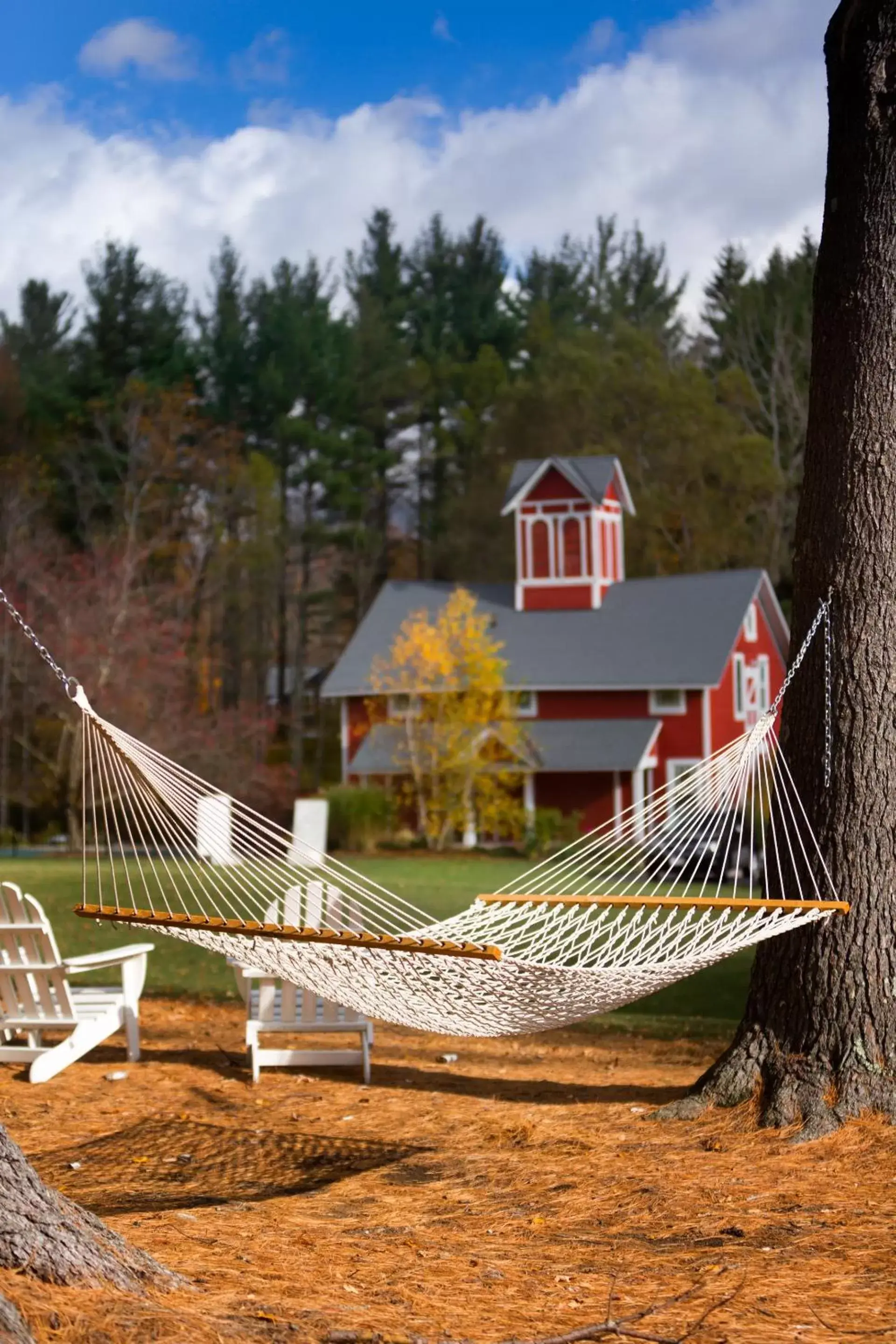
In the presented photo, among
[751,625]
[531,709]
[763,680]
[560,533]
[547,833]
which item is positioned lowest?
[547,833]

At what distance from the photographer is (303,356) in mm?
33406

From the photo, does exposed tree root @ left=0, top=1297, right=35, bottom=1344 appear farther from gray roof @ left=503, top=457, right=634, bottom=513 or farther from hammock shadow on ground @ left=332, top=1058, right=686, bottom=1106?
gray roof @ left=503, top=457, right=634, bottom=513

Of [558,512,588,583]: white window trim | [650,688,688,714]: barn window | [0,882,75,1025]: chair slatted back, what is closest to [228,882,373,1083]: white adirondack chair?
[0,882,75,1025]: chair slatted back

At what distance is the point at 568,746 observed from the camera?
2419 centimetres

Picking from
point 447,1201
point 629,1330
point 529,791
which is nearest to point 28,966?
point 447,1201

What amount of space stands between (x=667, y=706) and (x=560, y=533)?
13.4ft

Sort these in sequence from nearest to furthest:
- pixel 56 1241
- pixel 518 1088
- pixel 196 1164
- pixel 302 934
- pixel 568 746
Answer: pixel 56 1241
pixel 302 934
pixel 196 1164
pixel 518 1088
pixel 568 746

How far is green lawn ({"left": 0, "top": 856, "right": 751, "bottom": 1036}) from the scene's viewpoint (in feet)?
25.8

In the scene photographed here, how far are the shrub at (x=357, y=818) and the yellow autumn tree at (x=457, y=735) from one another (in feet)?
2.15

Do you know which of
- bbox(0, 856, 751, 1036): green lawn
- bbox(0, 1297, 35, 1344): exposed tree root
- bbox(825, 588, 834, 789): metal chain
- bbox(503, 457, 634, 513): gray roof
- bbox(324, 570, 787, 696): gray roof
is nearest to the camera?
bbox(0, 1297, 35, 1344): exposed tree root

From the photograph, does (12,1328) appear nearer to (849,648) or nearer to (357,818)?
(849,648)

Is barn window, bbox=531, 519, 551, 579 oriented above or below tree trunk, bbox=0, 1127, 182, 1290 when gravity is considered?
above

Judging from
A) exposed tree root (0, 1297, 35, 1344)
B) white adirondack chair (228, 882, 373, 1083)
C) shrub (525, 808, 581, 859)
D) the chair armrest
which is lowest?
shrub (525, 808, 581, 859)

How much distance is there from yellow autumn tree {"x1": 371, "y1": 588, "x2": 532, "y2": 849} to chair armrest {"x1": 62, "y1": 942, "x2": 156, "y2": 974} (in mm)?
16537
